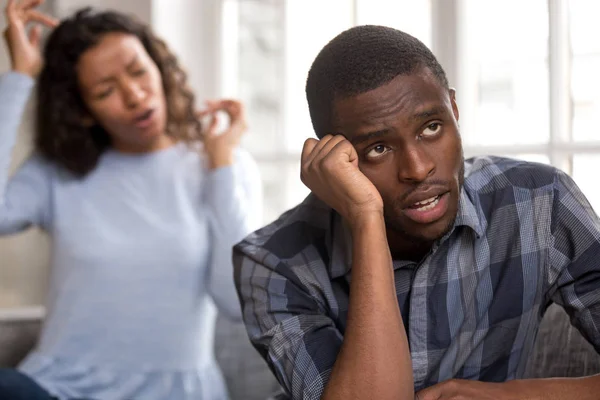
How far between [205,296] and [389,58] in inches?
40.4

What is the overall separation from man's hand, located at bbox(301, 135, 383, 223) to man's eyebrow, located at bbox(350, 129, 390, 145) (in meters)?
0.01

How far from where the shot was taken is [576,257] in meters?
1.26

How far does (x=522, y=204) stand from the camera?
4.30 ft

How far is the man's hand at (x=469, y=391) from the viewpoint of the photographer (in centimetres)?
119

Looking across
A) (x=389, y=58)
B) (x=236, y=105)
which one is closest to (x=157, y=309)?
(x=236, y=105)

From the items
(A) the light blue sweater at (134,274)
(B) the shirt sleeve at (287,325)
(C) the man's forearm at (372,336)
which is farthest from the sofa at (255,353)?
(C) the man's forearm at (372,336)

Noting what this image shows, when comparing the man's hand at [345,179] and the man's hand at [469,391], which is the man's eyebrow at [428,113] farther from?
the man's hand at [469,391]

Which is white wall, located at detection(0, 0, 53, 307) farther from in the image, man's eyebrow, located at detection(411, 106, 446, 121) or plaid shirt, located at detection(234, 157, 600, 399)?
man's eyebrow, located at detection(411, 106, 446, 121)

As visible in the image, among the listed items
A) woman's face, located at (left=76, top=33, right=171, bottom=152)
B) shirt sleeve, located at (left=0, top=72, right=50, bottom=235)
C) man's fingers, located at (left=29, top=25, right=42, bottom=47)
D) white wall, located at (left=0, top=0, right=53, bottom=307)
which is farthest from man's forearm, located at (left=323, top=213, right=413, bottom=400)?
white wall, located at (left=0, top=0, right=53, bottom=307)

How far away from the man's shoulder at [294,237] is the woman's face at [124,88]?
2.31 ft

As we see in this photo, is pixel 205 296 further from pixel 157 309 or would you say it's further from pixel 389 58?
pixel 389 58

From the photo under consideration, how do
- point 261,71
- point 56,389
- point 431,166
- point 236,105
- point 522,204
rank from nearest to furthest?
1. point 431,166
2. point 522,204
3. point 56,389
4. point 236,105
5. point 261,71

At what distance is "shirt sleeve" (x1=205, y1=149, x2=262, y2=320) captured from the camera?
1972mm

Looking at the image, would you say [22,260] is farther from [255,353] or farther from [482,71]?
[482,71]
